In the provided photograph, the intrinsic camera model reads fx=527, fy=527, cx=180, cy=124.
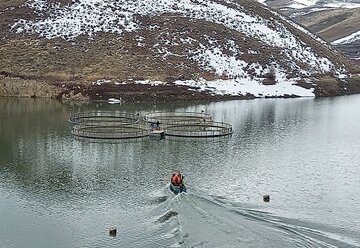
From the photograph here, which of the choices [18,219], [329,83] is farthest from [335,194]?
[329,83]

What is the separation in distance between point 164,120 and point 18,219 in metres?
37.3

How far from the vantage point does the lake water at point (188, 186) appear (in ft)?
93.5

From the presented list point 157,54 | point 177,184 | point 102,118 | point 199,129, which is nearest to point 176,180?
point 177,184

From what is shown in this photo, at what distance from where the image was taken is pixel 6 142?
5234 centimetres

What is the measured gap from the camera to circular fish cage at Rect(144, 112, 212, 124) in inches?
2616

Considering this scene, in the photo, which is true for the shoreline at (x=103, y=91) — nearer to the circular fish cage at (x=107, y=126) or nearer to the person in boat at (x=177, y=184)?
the circular fish cage at (x=107, y=126)

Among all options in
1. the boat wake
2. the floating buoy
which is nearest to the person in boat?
the boat wake

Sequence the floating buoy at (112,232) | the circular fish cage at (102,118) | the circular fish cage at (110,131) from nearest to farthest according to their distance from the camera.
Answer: the floating buoy at (112,232), the circular fish cage at (110,131), the circular fish cage at (102,118)

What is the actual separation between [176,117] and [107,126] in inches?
458

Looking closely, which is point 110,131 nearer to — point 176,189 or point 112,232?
point 176,189

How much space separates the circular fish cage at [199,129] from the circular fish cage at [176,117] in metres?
1.71

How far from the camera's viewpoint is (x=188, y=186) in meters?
37.7

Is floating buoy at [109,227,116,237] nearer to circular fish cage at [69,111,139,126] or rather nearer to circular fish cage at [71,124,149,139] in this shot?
circular fish cage at [71,124,149,139]

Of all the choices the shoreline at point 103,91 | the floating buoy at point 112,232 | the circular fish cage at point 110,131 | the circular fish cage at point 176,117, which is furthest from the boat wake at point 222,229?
the shoreline at point 103,91
